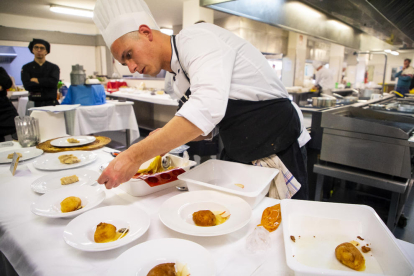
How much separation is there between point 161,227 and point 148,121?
623 centimetres

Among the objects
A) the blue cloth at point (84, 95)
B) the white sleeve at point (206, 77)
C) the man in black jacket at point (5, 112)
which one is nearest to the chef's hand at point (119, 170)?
the white sleeve at point (206, 77)

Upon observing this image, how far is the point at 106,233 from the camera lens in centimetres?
74

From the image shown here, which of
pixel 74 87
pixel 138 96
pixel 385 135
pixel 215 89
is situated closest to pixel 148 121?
pixel 138 96

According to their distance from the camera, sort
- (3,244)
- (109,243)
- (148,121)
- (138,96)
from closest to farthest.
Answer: (109,243) → (3,244) → (138,96) → (148,121)

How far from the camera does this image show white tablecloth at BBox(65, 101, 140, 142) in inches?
138

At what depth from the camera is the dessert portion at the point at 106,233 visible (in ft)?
2.40

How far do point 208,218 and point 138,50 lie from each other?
704 millimetres

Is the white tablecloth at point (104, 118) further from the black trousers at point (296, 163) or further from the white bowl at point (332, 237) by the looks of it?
the white bowl at point (332, 237)

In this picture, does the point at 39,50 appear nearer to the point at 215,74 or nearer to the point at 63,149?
the point at 63,149

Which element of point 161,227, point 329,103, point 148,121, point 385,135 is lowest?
point 148,121

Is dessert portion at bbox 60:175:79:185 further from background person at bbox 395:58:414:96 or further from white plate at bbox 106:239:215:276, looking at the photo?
background person at bbox 395:58:414:96

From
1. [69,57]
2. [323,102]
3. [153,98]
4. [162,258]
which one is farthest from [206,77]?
[69,57]

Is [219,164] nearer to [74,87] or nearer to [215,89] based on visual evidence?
[215,89]

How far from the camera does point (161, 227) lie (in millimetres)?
839
